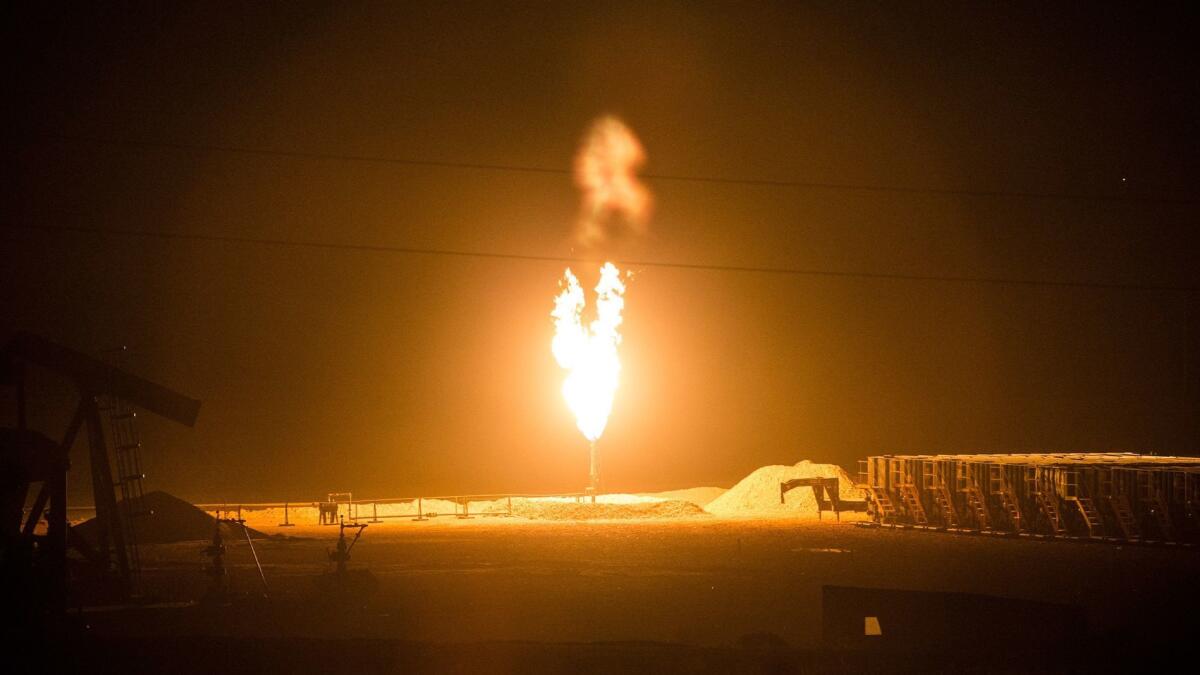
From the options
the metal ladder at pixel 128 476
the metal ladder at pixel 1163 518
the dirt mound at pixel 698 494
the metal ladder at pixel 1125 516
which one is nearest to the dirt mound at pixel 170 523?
the metal ladder at pixel 128 476

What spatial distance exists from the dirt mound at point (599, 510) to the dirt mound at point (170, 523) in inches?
752

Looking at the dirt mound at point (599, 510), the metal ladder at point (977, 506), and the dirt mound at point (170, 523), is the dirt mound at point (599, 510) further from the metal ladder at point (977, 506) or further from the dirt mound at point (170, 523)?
the metal ladder at point (977, 506)

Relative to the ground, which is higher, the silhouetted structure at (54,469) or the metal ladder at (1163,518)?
the silhouetted structure at (54,469)

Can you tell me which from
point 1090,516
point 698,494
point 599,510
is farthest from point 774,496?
point 1090,516

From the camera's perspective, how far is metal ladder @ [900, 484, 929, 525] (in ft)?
177

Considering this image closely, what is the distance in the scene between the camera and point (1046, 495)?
4828 centimetres

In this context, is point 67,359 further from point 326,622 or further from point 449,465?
point 449,465

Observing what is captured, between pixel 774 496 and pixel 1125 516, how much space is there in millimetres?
30400

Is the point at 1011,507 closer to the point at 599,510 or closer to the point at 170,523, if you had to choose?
the point at 599,510

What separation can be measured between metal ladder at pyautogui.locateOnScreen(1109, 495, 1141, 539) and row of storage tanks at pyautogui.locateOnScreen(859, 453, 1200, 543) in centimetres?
4

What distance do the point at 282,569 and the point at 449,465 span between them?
184 feet

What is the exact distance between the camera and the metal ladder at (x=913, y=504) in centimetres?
5400

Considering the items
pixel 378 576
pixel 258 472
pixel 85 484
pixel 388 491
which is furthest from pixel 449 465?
pixel 378 576

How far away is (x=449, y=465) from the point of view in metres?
91.8
